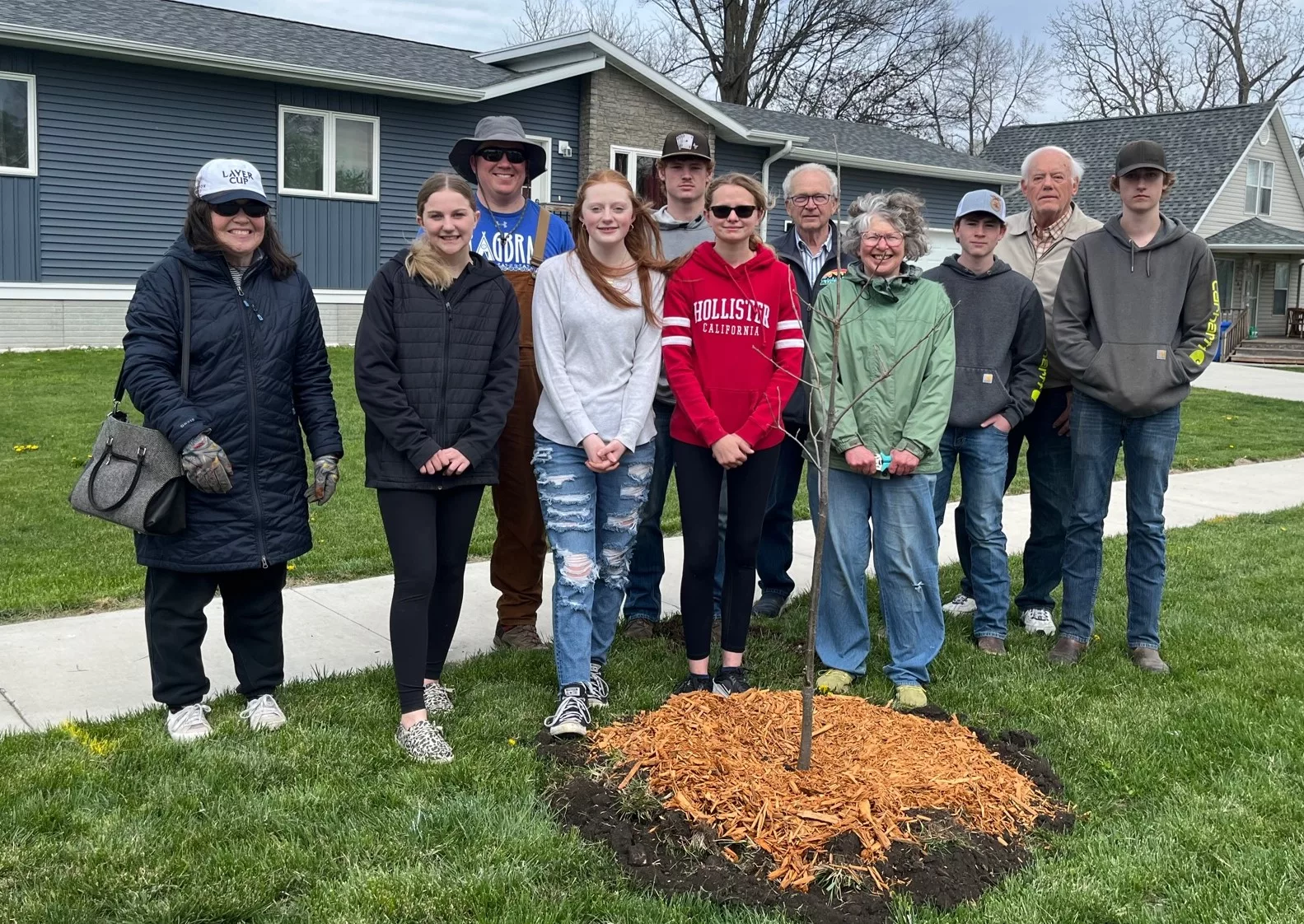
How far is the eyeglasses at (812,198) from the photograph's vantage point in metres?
5.06

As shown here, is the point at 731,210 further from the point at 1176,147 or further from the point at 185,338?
the point at 1176,147

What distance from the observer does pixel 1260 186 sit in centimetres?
3281

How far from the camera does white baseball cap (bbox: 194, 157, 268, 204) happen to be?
3.80 metres

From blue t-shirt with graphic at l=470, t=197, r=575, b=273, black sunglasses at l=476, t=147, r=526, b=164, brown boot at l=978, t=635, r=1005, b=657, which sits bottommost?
brown boot at l=978, t=635, r=1005, b=657

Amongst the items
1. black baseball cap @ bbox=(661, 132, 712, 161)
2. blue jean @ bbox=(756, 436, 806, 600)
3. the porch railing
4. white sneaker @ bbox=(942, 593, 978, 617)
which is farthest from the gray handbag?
the porch railing

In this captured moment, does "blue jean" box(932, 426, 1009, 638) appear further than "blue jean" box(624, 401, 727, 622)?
No

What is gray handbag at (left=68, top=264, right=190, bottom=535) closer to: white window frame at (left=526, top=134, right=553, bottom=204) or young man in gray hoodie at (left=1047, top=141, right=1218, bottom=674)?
young man in gray hoodie at (left=1047, top=141, right=1218, bottom=674)

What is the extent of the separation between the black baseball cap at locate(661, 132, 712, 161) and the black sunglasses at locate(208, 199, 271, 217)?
1.83m

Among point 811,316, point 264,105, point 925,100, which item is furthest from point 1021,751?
point 925,100

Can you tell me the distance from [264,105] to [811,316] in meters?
14.4

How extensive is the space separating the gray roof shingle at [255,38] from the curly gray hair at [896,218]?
13627 mm

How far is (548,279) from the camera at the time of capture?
4.23 m

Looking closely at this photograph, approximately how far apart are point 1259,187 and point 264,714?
35.5m

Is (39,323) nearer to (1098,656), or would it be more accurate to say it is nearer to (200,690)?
(200,690)
